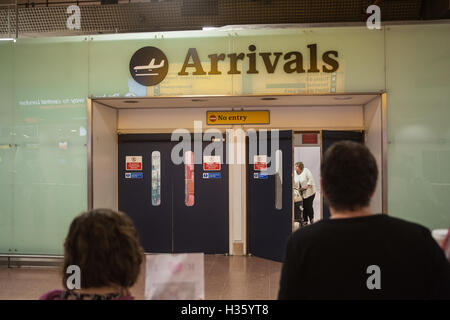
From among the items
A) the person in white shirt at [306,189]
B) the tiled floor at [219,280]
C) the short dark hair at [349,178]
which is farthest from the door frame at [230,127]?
the short dark hair at [349,178]

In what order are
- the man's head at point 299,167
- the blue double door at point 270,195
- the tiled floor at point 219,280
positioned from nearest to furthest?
1. the tiled floor at point 219,280
2. the blue double door at point 270,195
3. the man's head at point 299,167

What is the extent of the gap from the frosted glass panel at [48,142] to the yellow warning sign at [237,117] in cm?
202

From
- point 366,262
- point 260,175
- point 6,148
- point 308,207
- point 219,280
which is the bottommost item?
point 219,280

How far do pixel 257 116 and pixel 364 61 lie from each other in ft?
6.33

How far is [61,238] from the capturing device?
566 cm

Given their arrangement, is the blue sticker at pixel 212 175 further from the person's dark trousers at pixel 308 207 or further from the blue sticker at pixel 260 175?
the person's dark trousers at pixel 308 207

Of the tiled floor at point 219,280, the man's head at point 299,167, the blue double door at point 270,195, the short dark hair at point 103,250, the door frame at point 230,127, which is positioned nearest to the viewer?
the short dark hair at point 103,250

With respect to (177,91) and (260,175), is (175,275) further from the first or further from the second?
(260,175)

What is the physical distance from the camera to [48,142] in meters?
5.65

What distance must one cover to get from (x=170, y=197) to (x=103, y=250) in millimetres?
5227

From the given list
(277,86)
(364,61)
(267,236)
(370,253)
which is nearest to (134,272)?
(370,253)

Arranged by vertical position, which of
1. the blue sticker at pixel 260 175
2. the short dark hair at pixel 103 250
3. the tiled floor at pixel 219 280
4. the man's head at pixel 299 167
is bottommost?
the tiled floor at pixel 219 280

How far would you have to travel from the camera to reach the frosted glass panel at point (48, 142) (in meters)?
5.56

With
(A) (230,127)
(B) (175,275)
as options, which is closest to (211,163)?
(A) (230,127)
